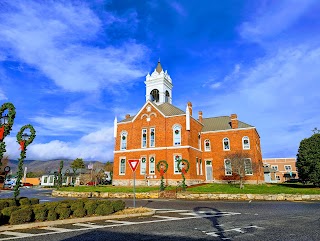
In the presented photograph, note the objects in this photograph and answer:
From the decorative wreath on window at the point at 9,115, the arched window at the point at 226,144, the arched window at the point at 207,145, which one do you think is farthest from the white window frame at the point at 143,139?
the decorative wreath on window at the point at 9,115

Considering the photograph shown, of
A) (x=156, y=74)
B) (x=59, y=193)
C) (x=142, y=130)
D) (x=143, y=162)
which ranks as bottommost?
(x=59, y=193)

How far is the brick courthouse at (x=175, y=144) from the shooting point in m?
33.8

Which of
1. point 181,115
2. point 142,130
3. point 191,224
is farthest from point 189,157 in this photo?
point 191,224

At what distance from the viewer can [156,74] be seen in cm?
4241

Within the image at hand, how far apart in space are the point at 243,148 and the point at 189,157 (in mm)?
9973

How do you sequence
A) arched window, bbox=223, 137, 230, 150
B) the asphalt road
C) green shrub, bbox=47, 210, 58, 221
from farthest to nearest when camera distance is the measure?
arched window, bbox=223, 137, 230, 150
green shrub, bbox=47, 210, 58, 221
the asphalt road

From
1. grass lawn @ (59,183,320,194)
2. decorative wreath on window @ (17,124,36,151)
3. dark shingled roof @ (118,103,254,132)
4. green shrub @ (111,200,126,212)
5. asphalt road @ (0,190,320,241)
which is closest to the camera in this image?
asphalt road @ (0,190,320,241)

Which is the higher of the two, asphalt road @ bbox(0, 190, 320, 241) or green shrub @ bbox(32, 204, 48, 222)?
green shrub @ bbox(32, 204, 48, 222)

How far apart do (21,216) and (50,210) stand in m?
1.13

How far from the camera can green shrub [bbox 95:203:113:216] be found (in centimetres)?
1112

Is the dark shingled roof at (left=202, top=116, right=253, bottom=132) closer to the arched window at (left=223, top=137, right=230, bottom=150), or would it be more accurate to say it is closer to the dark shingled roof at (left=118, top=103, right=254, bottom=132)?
the dark shingled roof at (left=118, top=103, right=254, bottom=132)

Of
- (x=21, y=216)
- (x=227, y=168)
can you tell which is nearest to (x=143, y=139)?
(x=227, y=168)

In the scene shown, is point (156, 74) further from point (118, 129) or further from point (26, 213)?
point (26, 213)

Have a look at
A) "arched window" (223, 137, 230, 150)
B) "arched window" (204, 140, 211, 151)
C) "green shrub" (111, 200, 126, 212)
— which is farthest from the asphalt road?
"arched window" (204, 140, 211, 151)
